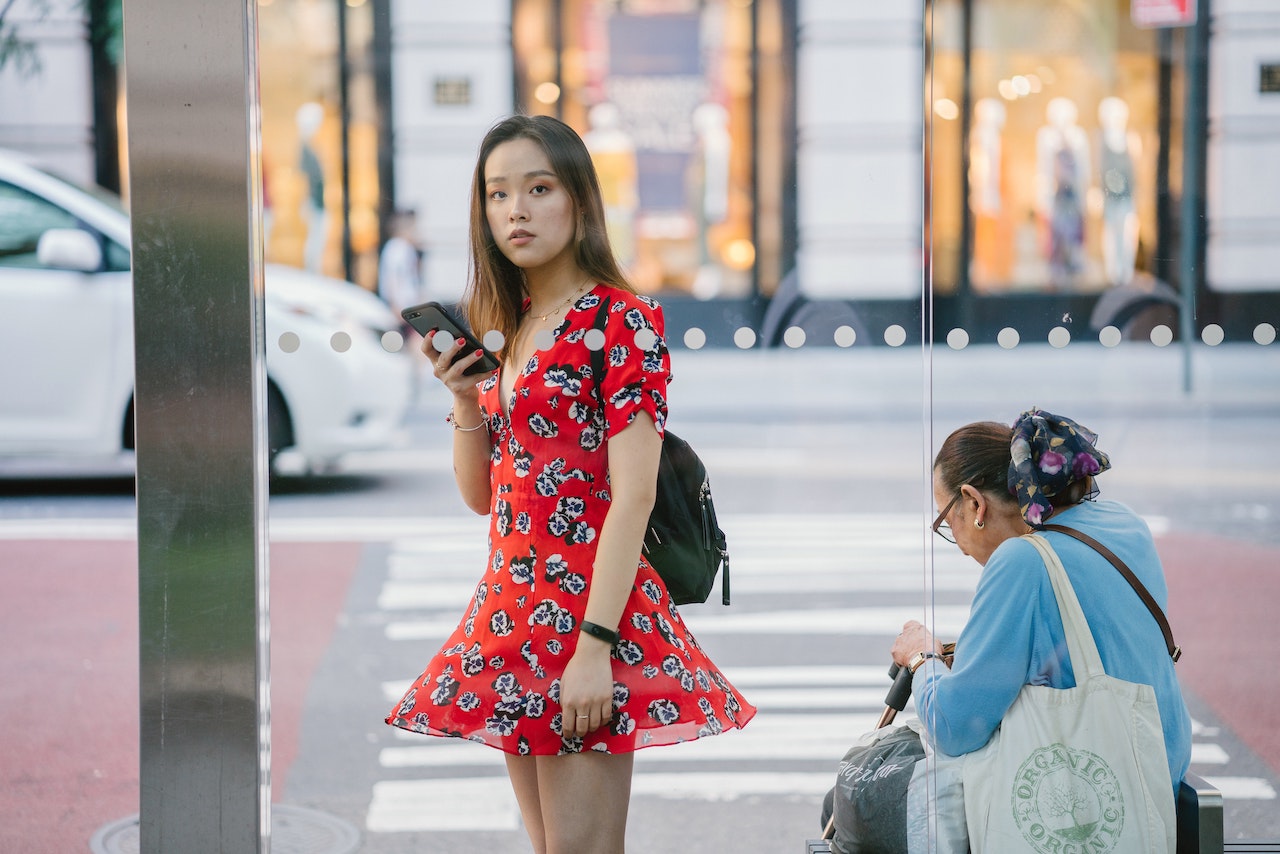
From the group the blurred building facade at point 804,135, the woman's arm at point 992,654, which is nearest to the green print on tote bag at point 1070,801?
the woman's arm at point 992,654

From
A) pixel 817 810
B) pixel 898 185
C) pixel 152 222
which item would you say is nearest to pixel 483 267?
pixel 152 222

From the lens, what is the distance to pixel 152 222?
7.78 ft

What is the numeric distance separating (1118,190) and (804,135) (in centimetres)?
71

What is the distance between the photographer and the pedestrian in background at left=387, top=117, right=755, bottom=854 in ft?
6.59

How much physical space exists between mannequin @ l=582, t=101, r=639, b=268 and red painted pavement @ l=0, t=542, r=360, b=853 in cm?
126

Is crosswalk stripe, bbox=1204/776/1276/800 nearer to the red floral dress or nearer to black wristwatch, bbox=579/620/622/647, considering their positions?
the red floral dress

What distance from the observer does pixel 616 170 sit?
2.89 metres

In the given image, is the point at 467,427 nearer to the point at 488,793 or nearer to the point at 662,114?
the point at 662,114

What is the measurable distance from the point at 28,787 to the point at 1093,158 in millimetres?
3069

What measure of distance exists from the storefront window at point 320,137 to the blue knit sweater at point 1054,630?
1.44 meters

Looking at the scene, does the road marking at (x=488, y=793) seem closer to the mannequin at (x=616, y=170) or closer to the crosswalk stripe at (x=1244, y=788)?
the crosswalk stripe at (x=1244, y=788)

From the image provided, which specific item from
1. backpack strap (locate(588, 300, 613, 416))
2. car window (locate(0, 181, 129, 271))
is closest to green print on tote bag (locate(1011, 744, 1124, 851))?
backpack strap (locate(588, 300, 613, 416))

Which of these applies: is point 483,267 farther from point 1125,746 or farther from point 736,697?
point 1125,746

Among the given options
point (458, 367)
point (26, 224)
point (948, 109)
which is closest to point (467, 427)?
point (458, 367)
